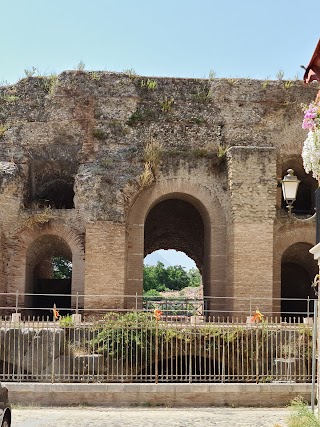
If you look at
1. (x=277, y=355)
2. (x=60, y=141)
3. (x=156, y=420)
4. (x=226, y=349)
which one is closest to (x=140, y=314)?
(x=226, y=349)

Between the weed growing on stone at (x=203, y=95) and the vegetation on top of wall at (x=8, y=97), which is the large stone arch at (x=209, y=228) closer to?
the weed growing on stone at (x=203, y=95)

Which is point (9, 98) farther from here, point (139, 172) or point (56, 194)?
point (139, 172)

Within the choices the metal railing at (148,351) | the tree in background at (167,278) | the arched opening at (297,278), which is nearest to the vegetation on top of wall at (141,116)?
the arched opening at (297,278)

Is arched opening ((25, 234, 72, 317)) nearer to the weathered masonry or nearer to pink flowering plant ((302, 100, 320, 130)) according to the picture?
the weathered masonry

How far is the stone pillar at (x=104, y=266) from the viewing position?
57.1 ft

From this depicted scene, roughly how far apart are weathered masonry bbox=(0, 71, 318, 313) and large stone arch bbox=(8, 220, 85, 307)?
3cm

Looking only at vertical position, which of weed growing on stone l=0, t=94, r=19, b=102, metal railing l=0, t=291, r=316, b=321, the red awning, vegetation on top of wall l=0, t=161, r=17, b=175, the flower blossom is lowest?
metal railing l=0, t=291, r=316, b=321

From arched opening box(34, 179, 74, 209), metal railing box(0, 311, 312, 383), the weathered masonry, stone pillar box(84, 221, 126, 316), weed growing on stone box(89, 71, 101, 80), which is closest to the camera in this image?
metal railing box(0, 311, 312, 383)

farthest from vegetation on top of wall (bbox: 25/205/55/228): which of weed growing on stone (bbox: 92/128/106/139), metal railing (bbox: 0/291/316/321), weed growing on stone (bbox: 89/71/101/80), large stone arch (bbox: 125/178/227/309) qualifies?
weed growing on stone (bbox: 89/71/101/80)

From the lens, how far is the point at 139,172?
18484 millimetres

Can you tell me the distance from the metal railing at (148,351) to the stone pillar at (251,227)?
3722 millimetres

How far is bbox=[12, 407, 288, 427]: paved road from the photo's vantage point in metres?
10.4

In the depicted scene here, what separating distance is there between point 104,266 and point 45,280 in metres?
6.25

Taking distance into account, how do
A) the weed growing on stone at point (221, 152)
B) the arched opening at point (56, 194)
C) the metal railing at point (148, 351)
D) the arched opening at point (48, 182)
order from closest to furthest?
the metal railing at point (148, 351) → the weed growing on stone at point (221, 152) → the arched opening at point (48, 182) → the arched opening at point (56, 194)
